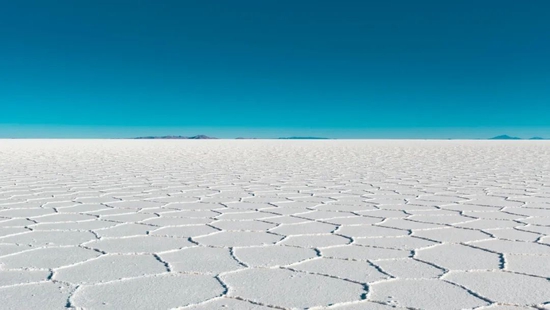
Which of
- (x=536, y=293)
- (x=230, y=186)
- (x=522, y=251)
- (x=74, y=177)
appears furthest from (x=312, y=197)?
(x=74, y=177)

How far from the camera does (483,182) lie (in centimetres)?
445

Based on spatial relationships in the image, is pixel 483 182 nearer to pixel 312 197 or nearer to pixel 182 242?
pixel 312 197

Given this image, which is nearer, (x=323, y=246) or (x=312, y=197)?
(x=323, y=246)

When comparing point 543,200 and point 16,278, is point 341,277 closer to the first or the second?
point 16,278

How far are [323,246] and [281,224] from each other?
49 cm

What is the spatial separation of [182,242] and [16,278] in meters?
0.63

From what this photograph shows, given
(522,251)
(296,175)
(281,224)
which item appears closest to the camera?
(522,251)

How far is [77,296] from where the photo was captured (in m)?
1.35

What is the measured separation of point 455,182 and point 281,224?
2507 mm

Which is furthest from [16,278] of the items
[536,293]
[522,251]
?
[522,251]

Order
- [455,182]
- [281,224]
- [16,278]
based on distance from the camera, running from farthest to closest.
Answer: [455,182] < [281,224] < [16,278]

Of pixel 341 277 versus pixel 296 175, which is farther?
pixel 296 175

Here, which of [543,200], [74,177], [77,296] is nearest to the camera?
[77,296]

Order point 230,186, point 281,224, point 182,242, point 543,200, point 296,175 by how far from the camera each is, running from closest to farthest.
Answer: point 182,242 → point 281,224 → point 543,200 → point 230,186 → point 296,175
